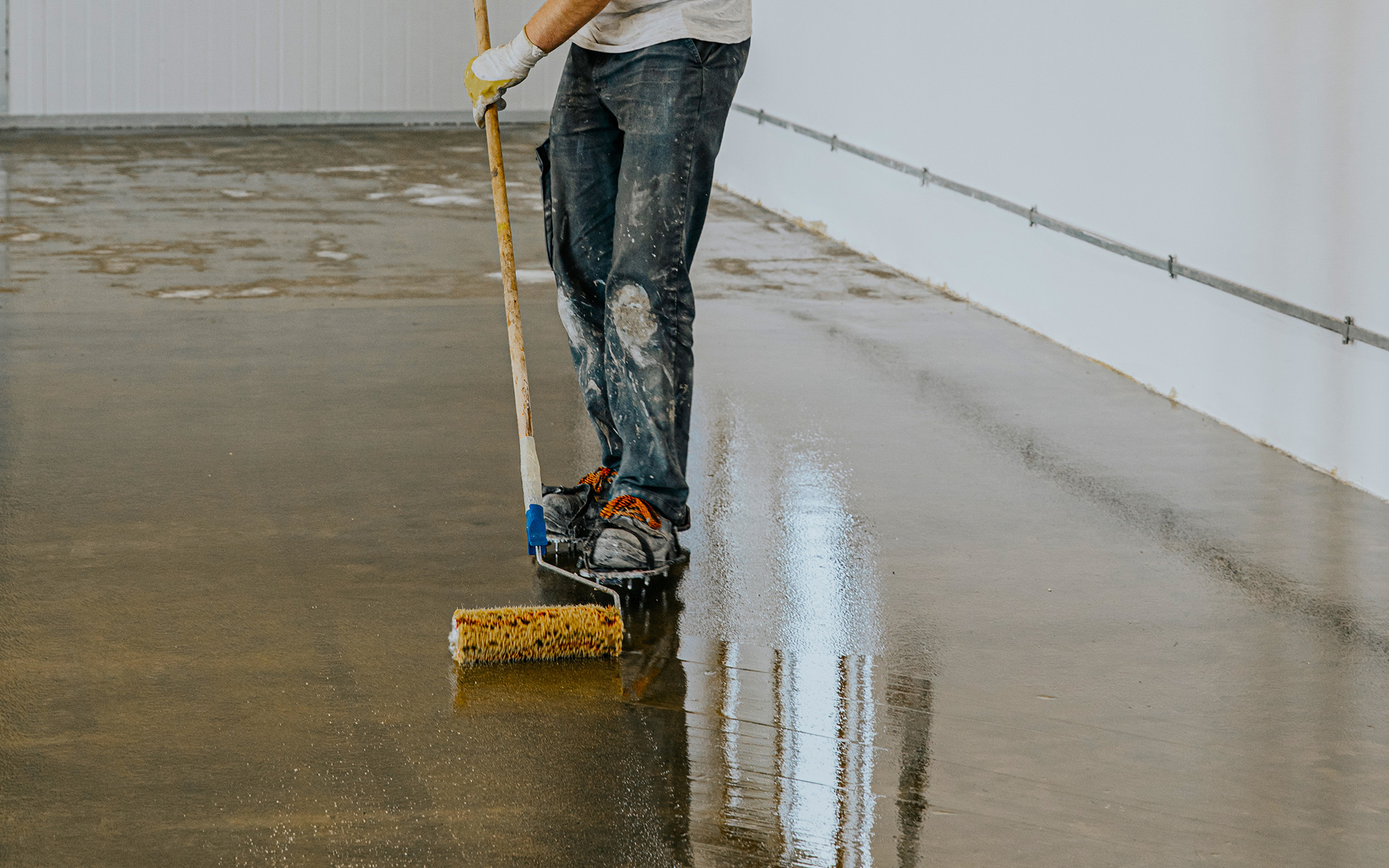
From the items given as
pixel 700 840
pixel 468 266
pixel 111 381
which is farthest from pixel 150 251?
pixel 700 840

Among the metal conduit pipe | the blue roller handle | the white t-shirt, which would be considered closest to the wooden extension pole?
the blue roller handle

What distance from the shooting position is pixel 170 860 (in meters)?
1.55

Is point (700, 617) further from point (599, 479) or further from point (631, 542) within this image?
point (599, 479)

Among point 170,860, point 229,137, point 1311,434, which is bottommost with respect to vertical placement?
point 170,860

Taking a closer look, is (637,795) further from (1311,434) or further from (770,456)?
(1311,434)

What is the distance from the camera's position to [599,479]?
2.68 m

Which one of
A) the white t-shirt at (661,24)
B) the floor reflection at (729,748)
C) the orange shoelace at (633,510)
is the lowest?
the floor reflection at (729,748)

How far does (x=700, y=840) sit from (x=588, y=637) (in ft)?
1.74

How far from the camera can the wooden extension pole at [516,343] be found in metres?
2.38

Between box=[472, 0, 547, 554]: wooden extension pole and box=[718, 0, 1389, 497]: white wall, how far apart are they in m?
1.83

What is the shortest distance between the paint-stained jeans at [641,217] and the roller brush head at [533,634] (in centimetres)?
41

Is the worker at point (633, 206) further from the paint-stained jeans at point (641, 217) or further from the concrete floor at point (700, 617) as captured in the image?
the concrete floor at point (700, 617)

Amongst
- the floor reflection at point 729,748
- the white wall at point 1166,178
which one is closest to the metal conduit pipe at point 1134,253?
the white wall at point 1166,178

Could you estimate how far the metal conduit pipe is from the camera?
3105mm
